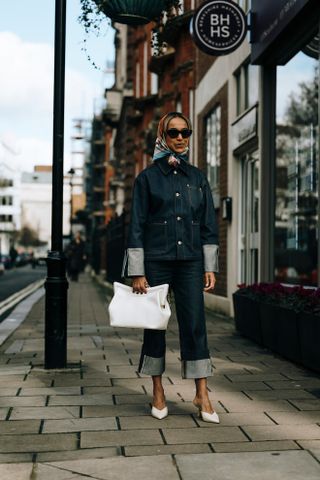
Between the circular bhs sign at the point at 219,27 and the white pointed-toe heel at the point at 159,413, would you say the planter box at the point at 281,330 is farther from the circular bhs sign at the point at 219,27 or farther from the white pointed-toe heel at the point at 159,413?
the circular bhs sign at the point at 219,27

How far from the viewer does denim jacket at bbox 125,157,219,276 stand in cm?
480

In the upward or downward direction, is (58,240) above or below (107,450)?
above

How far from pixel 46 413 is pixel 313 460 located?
194 cm

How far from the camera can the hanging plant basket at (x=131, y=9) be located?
276 inches

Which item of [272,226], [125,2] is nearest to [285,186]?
[272,226]

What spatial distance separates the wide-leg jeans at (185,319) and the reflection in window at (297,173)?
4.41 metres

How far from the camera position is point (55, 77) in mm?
7008

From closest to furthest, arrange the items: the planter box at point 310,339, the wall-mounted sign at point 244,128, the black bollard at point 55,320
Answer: the planter box at point 310,339
the black bollard at point 55,320
the wall-mounted sign at point 244,128

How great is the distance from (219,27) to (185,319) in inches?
282

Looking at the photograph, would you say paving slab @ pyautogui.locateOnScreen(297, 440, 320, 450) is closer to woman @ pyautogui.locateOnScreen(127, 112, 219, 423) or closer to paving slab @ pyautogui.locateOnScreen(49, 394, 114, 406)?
woman @ pyautogui.locateOnScreen(127, 112, 219, 423)

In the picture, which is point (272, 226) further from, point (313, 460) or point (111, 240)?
point (111, 240)

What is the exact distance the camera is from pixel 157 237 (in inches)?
191

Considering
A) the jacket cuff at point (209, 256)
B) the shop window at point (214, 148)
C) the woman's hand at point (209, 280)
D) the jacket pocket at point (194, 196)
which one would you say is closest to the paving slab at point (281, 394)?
the woman's hand at point (209, 280)

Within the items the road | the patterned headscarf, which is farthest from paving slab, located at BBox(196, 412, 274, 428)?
the road
